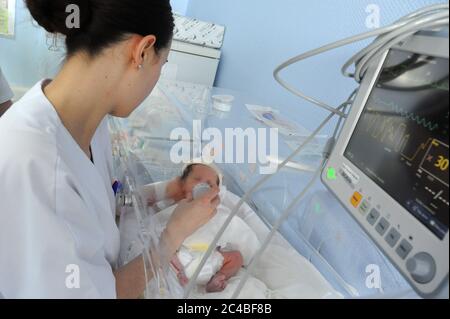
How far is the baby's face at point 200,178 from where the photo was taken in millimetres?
→ 1232

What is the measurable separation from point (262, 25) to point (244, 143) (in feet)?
3.00

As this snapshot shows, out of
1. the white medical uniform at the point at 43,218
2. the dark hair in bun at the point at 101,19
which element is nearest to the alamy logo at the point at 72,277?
the white medical uniform at the point at 43,218

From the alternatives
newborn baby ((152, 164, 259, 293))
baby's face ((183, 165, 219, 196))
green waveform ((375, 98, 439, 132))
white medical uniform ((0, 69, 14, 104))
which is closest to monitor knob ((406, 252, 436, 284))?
green waveform ((375, 98, 439, 132))

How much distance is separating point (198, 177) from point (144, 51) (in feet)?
1.89

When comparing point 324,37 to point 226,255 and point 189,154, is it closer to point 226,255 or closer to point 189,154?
point 189,154

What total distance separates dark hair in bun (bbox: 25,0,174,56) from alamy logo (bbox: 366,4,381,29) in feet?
2.43

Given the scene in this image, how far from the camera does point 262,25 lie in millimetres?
1950

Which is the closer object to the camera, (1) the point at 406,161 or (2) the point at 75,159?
(1) the point at 406,161

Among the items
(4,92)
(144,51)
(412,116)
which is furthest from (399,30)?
(4,92)

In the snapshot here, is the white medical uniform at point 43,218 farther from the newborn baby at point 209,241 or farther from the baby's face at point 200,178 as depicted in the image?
the baby's face at point 200,178

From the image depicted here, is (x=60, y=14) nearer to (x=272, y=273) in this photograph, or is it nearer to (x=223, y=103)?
(x=272, y=273)

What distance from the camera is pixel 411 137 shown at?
52 centimetres

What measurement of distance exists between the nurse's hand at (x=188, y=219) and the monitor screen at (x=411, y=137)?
0.48m

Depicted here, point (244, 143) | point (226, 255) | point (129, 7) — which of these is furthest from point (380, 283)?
point (129, 7)
